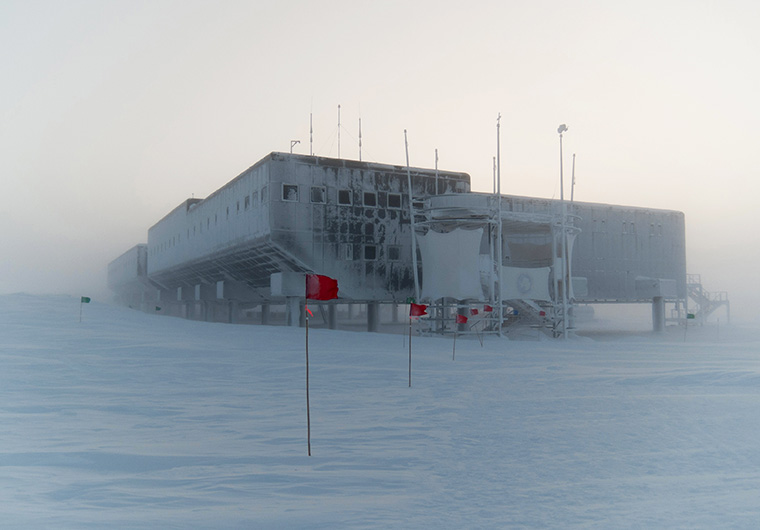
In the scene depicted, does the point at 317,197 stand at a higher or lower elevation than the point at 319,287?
higher

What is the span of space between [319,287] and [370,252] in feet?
113

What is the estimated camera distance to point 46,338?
1075 inches

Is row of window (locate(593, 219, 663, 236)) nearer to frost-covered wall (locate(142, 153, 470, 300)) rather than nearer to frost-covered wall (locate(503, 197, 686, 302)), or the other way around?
frost-covered wall (locate(503, 197, 686, 302))

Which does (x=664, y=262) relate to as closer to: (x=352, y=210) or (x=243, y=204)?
(x=352, y=210)

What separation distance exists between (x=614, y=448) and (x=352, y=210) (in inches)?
1411

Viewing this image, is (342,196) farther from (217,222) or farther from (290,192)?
(217,222)

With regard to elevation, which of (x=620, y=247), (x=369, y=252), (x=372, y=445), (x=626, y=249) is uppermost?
(x=620, y=247)

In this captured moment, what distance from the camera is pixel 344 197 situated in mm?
44844

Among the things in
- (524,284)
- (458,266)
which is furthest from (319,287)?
(524,284)

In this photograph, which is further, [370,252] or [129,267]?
[129,267]

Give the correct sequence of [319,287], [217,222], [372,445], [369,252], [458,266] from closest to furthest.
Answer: [372,445] < [319,287] < [458,266] < [369,252] < [217,222]

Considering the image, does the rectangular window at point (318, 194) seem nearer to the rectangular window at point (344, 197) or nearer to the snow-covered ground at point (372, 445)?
the rectangular window at point (344, 197)

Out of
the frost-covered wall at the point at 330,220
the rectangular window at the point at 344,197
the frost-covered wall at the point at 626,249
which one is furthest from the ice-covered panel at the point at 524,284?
the rectangular window at the point at 344,197

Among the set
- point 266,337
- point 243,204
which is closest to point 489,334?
point 266,337
